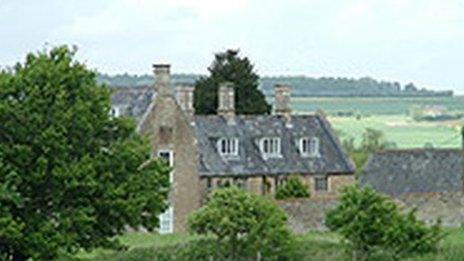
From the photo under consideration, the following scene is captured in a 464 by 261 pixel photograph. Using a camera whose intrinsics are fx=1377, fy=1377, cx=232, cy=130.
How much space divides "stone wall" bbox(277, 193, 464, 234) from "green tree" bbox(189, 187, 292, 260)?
10.7 m

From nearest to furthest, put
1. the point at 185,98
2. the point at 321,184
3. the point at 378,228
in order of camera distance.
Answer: the point at 378,228 < the point at 185,98 < the point at 321,184

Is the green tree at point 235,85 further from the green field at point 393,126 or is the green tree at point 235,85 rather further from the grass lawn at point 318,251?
the grass lawn at point 318,251

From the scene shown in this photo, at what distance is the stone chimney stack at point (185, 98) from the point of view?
75.3 metres

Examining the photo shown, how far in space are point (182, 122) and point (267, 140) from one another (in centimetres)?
945

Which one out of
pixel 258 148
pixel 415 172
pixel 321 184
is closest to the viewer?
pixel 415 172

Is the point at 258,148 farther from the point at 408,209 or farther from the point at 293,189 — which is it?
the point at 408,209

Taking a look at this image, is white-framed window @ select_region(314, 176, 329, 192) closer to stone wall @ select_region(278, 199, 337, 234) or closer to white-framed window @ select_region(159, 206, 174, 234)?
white-framed window @ select_region(159, 206, 174, 234)

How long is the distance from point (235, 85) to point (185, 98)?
2751cm

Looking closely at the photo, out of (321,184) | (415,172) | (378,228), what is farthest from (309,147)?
(378,228)

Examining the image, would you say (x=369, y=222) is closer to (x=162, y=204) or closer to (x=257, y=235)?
(x=257, y=235)

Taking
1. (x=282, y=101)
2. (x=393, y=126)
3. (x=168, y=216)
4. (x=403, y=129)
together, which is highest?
(x=282, y=101)

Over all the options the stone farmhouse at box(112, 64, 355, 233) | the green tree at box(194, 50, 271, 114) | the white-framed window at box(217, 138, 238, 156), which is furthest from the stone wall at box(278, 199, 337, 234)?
the green tree at box(194, 50, 271, 114)

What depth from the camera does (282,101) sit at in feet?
286

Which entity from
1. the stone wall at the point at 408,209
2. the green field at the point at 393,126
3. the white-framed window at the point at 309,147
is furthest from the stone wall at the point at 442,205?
the green field at the point at 393,126
